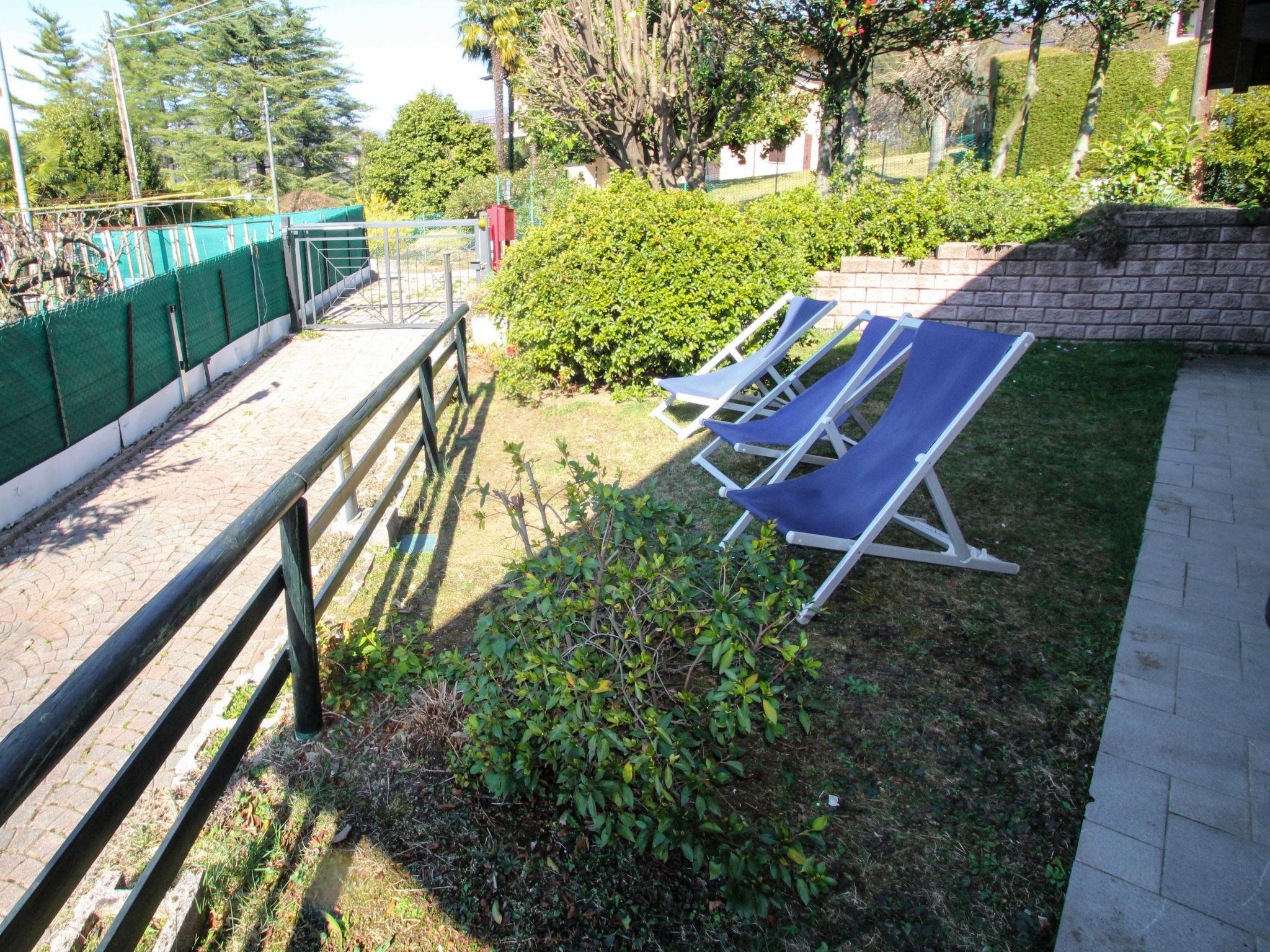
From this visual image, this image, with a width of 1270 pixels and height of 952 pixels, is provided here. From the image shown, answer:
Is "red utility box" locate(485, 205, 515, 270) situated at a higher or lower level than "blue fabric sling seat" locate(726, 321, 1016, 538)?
higher

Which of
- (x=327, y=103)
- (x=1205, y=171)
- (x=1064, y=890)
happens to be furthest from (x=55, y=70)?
(x=1064, y=890)

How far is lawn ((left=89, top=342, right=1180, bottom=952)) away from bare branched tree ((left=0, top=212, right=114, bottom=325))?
24.1ft

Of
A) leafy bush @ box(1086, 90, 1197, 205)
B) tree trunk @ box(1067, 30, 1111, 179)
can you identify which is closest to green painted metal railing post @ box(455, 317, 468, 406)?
leafy bush @ box(1086, 90, 1197, 205)

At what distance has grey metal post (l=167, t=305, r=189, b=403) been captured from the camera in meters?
8.04

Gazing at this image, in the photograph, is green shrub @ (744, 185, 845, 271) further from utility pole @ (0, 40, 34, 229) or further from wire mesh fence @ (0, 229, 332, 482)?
utility pole @ (0, 40, 34, 229)

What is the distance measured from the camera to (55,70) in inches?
1848

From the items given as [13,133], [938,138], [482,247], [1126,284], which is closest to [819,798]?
[1126,284]

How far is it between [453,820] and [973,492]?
11.2ft

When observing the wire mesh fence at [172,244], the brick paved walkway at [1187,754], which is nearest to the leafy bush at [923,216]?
the brick paved walkway at [1187,754]

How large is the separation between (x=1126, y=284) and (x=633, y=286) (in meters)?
4.68

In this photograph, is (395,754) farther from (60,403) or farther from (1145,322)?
(1145,322)

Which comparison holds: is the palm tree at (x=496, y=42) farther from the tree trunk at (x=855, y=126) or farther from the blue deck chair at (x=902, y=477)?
the blue deck chair at (x=902, y=477)

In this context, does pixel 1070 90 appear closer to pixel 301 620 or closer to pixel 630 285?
pixel 630 285

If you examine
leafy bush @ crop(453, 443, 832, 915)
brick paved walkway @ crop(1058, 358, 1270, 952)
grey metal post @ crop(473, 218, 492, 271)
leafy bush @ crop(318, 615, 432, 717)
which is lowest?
brick paved walkway @ crop(1058, 358, 1270, 952)
